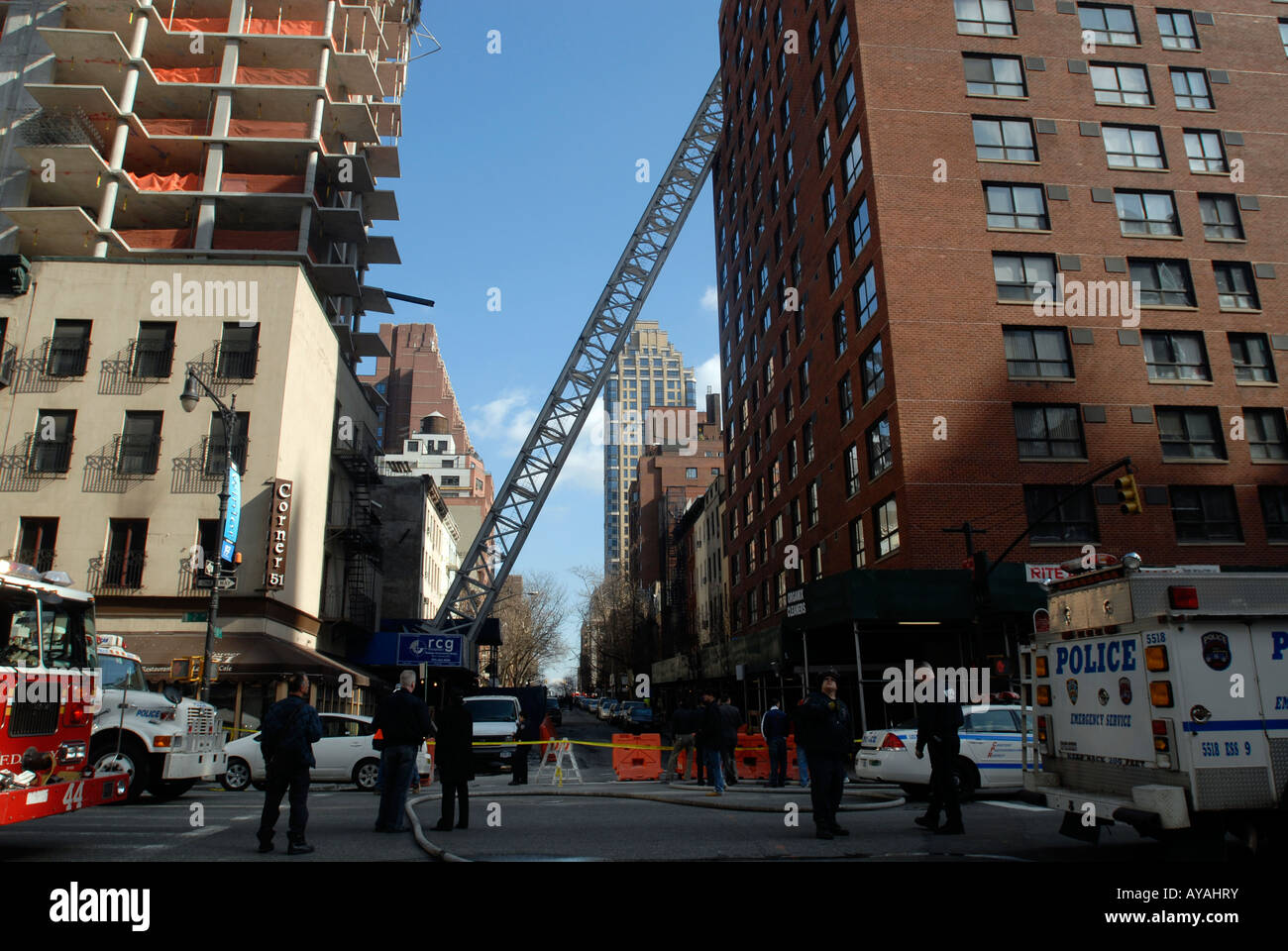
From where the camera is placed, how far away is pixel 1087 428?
94.4ft

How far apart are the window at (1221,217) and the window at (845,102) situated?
1287 centimetres

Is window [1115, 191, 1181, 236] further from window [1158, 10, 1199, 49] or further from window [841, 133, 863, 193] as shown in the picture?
window [841, 133, 863, 193]

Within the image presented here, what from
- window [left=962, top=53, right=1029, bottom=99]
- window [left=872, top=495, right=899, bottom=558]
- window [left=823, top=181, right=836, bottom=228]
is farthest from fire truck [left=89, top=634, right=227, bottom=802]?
window [left=962, top=53, right=1029, bottom=99]

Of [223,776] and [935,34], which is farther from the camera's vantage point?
[935,34]

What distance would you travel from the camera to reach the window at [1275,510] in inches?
1144

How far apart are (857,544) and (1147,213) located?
15443 millimetres

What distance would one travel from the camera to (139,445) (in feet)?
94.0

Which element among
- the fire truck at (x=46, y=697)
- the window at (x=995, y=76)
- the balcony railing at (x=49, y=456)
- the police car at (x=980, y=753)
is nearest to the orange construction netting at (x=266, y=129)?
the balcony railing at (x=49, y=456)

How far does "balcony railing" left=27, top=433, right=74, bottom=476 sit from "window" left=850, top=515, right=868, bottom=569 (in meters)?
26.2

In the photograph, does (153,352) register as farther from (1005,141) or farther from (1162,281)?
(1162,281)

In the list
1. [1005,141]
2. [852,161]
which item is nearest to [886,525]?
[852,161]

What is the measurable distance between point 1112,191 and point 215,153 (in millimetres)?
35130
